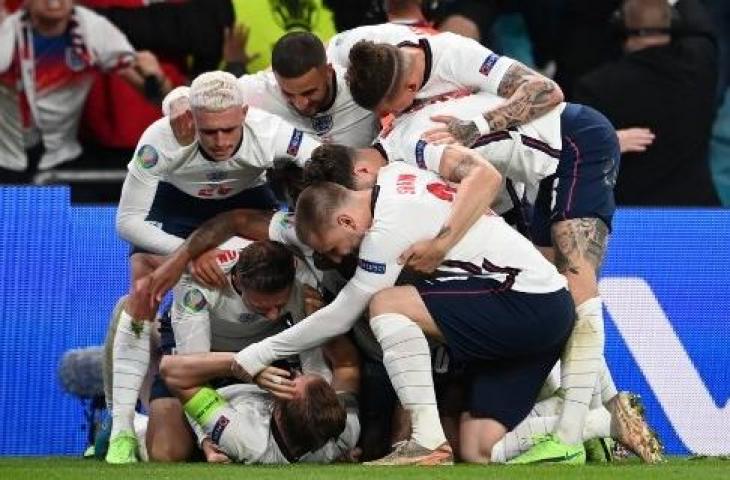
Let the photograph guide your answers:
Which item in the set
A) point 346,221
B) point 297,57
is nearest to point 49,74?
point 297,57

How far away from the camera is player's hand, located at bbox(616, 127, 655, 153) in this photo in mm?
14445

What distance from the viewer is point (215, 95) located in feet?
37.5

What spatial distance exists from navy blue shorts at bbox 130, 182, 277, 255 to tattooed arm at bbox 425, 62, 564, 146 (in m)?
1.21

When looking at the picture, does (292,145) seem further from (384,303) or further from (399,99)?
(384,303)

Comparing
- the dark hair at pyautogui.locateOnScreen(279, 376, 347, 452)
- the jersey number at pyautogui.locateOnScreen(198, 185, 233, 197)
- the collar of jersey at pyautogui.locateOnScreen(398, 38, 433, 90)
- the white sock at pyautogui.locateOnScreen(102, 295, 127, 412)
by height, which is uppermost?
the collar of jersey at pyautogui.locateOnScreen(398, 38, 433, 90)

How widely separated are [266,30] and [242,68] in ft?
1.12

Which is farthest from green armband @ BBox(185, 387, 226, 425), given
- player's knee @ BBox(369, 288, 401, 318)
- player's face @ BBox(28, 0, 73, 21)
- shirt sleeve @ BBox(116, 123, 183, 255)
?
player's face @ BBox(28, 0, 73, 21)

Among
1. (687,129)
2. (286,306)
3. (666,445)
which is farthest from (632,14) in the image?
(286,306)

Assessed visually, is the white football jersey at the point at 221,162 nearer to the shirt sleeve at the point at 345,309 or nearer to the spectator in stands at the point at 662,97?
the shirt sleeve at the point at 345,309

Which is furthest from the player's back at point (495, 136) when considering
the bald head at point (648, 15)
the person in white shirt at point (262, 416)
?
the bald head at point (648, 15)

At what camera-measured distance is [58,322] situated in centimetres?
1323

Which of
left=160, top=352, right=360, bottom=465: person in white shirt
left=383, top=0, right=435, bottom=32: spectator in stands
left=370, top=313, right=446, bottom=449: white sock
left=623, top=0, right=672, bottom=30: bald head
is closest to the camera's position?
left=370, top=313, right=446, bottom=449: white sock

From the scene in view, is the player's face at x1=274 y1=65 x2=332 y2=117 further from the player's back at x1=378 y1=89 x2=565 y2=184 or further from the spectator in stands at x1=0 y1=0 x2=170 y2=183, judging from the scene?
the spectator in stands at x1=0 y1=0 x2=170 y2=183

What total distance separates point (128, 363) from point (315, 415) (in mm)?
1319
